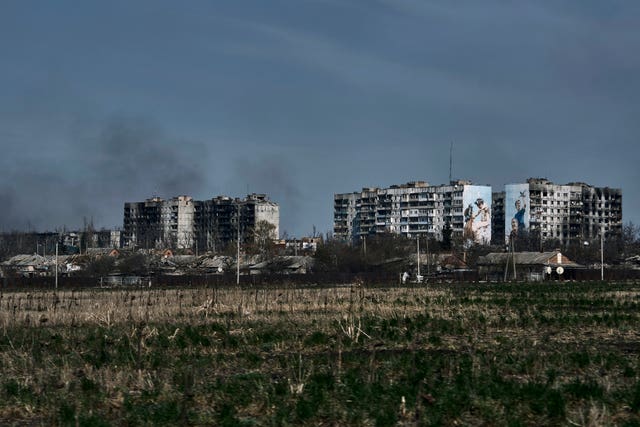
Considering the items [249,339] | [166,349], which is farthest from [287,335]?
[166,349]

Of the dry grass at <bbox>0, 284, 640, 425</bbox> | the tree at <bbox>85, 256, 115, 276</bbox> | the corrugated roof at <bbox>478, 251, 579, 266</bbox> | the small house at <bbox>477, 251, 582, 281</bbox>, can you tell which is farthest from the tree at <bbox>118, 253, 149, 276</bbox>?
the dry grass at <bbox>0, 284, 640, 425</bbox>

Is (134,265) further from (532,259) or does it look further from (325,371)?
(325,371)

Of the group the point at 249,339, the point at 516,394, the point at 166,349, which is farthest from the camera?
the point at 249,339

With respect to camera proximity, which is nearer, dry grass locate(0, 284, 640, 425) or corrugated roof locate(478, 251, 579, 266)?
dry grass locate(0, 284, 640, 425)

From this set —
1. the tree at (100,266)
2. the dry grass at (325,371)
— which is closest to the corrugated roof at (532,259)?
the tree at (100,266)

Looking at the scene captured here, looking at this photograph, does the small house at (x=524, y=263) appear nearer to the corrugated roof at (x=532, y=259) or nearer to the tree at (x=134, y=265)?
the corrugated roof at (x=532, y=259)

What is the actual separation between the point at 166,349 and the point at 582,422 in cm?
1244

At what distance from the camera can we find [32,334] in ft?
84.8

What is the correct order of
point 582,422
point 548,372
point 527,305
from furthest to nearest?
point 527,305
point 548,372
point 582,422

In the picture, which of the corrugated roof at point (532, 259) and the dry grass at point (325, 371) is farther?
the corrugated roof at point (532, 259)

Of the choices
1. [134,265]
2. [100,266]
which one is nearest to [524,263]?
[134,265]

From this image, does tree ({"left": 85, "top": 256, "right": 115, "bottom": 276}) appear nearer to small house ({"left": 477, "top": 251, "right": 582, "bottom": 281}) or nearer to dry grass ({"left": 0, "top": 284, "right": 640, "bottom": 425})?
small house ({"left": 477, "top": 251, "right": 582, "bottom": 281})

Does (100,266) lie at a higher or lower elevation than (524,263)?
lower

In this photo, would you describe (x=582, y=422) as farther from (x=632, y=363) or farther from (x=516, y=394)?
(x=632, y=363)
